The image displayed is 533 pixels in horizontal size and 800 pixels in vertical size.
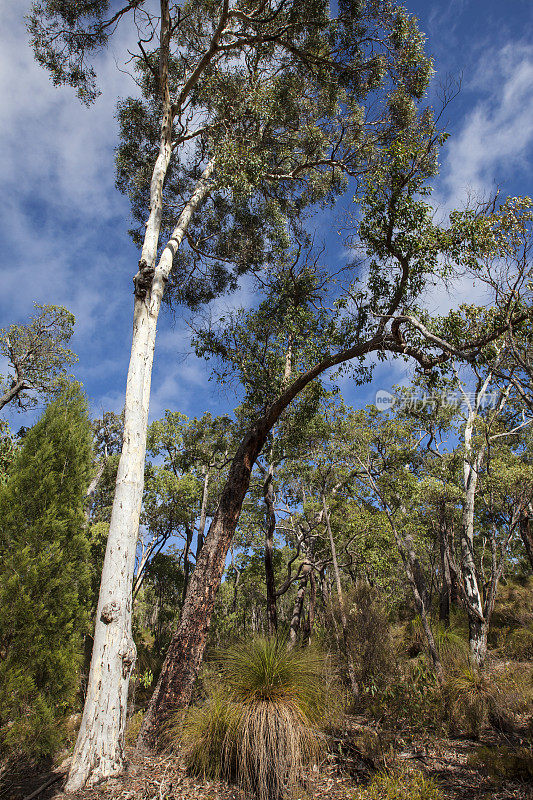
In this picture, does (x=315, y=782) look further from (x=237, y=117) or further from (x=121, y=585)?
(x=237, y=117)

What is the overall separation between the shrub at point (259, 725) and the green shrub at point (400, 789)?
0.65 m

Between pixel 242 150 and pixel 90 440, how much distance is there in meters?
6.19

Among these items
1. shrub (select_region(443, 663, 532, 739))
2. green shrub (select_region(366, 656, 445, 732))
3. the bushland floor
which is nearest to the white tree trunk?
shrub (select_region(443, 663, 532, 739))

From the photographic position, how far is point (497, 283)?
193 inches

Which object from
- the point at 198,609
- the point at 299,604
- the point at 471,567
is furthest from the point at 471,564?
the point at 198,609

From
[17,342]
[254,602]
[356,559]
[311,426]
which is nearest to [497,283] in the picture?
[311,426]

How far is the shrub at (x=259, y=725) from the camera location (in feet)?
12.7

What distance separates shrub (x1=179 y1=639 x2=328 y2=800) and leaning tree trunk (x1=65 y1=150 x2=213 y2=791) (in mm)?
896

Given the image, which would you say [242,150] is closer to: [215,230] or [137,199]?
[215,230]

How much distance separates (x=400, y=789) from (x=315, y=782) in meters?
0.92

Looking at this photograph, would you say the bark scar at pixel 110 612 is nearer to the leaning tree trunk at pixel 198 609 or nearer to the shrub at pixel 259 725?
the shrub at pixel 259 725

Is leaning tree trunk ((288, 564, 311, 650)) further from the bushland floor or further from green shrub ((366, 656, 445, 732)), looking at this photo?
the bushland floor

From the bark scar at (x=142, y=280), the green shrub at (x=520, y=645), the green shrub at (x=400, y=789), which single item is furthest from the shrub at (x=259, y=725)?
the green shrub at (x=520, y=645)

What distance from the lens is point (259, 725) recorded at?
3.99 meters
